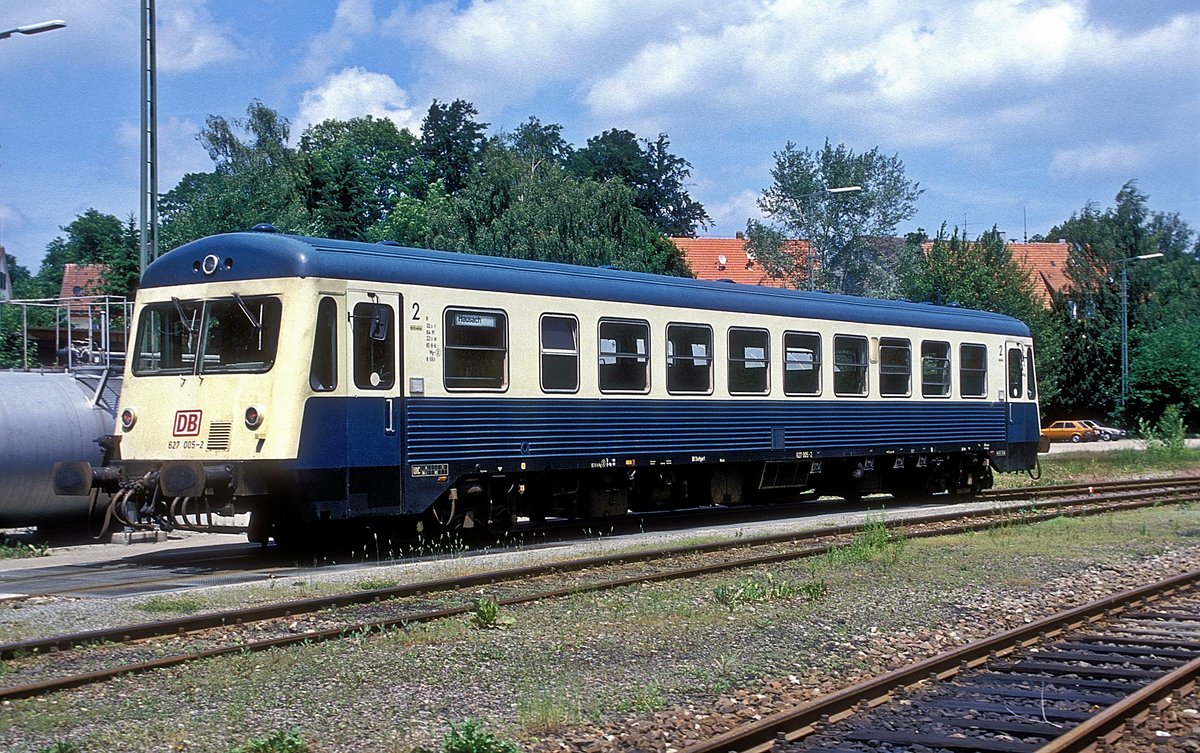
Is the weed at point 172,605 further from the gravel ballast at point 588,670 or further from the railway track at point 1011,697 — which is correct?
the railway track at point 1011,697

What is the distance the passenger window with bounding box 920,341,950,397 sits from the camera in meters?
23.0

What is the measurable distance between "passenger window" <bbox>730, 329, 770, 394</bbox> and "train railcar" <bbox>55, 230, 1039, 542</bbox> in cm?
4

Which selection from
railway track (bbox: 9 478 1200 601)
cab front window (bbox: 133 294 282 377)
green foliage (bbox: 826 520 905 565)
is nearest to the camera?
railway track (bbox: 9 478 1200 601)

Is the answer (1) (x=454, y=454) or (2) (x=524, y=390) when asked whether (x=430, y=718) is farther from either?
(2) (x=524, y=390)

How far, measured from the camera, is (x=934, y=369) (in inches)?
918

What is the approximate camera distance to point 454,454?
49.7 feet

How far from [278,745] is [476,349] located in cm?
924

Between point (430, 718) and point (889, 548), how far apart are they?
8.88 meters

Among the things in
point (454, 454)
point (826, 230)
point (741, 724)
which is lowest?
point (741, 724)

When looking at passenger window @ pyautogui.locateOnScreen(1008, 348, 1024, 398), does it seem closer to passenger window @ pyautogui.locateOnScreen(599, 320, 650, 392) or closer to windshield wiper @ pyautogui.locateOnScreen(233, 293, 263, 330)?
passenger window @ pyautogui.locateOnScreen(599, 320, 650, 392)

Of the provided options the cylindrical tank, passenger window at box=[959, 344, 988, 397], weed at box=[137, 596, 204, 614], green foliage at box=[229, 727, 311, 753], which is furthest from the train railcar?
green foliage at box=[229, 727, 311, 753]

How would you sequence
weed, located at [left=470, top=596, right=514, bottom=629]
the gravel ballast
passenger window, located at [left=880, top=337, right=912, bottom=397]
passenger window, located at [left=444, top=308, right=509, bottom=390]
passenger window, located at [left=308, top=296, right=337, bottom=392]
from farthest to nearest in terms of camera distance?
1. passenger window, located at [left=880, top=337, right=912, bottom=397]
2. passenger window, located at [left=444, top=308, right=509, bottom=390]
3. passenger window, located at [left=308, top=296, right=337, bottom=392]
4. weed, located at [left=470, top=596, right=514, bottom=629]
5. the gravel ballast

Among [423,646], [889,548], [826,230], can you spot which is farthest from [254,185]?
[423,646]

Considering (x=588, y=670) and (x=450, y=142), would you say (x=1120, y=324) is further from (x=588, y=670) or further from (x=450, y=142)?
(x=588, y=670)
